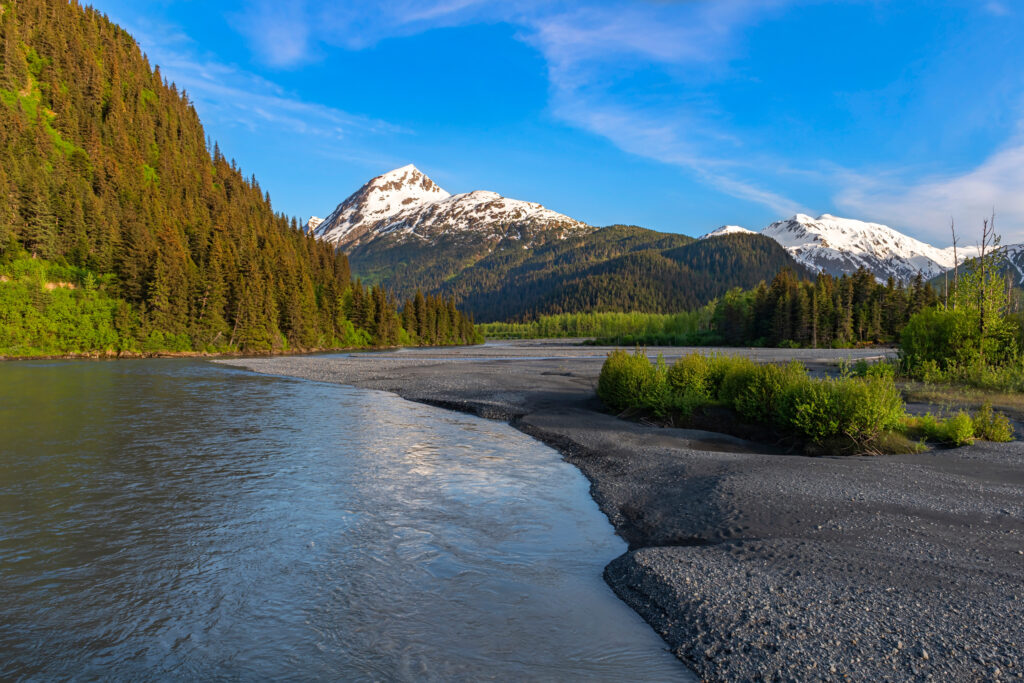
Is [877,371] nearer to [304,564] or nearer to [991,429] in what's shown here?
[991,429]

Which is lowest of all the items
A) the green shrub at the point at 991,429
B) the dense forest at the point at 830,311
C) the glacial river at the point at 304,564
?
the glacial river at the point at 304,564

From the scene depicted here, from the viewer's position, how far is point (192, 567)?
8.98m

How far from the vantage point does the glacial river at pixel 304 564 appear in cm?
644

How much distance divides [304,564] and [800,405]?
17.1 metres

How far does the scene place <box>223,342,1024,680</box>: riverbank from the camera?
20.0 feet

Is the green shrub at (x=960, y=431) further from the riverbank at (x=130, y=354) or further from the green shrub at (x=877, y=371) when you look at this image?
the riverbank at (x=130, y=354)

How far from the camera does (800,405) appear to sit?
18516 mm

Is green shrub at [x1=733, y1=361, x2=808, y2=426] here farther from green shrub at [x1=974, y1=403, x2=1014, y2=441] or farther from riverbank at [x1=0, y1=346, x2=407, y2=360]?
riverbank at [x1=0, y1=346, x2=407, y2=360]

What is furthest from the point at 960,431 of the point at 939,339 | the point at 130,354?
the point at 130,354

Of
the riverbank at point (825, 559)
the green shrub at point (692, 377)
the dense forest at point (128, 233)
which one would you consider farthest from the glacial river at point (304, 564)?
the dense forest at point (128, 233)

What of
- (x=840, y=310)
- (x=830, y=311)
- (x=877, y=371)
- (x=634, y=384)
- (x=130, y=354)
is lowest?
(x=634, y=384)

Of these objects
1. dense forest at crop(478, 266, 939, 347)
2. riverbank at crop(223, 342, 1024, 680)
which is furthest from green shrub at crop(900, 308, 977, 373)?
dense forest at crop(478, 266, 939, 347)

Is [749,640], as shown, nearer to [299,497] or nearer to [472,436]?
[299,497]

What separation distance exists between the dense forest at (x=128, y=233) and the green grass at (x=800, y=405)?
250ft
